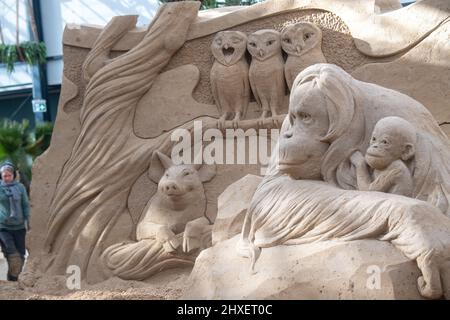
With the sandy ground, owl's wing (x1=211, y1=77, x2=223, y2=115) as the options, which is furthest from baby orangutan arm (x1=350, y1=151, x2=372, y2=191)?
owl's wing (x1=211, y1=77, x2=223, y2=115)

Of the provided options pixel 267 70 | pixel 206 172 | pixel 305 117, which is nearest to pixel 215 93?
pixel 267 70

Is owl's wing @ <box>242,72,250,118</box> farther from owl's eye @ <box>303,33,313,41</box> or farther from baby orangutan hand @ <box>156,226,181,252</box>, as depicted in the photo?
baby orangutan hand @ <box>156,226,181,252</box>

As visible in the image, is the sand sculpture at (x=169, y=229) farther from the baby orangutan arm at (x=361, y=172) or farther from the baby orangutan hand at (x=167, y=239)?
the baby orangutan arm at (x=361, y=172)

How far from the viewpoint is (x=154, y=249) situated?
604cm

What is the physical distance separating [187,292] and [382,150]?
1.26m

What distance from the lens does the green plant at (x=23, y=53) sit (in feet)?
47.8

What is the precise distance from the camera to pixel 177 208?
243 inches

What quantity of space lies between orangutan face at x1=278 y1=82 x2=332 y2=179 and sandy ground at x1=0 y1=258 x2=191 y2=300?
4.98ft

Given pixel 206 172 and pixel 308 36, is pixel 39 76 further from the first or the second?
pixel 308 36

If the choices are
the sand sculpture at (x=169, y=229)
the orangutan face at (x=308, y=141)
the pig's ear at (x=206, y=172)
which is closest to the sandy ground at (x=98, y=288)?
the sand sculpture at (x=169, y=229)

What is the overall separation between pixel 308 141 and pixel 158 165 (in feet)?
7.56

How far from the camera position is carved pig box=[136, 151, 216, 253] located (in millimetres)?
5973

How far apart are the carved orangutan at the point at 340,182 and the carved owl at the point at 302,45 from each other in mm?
1636

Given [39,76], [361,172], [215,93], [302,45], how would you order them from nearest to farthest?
[361,172] < [302,45] < [215,93] < [39,76]
